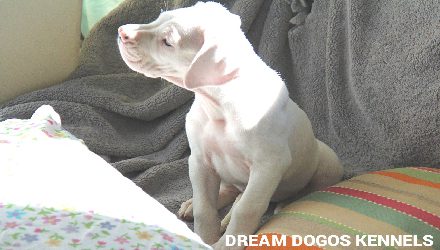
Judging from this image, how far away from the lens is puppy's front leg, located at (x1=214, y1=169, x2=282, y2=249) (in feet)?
3.72

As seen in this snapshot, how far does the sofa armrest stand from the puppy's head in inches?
26.7

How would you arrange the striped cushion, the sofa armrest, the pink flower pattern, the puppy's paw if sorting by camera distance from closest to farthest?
the pink flower pattern < the striped cushion < the puppy's paw < the sofa armrest

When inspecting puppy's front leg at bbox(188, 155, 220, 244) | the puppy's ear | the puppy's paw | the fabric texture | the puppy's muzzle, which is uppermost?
the puppy's muzzle

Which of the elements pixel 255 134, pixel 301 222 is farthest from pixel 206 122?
pixel 301 222

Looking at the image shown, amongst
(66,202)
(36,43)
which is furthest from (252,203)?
(36,43)

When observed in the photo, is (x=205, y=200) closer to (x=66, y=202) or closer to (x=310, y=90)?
(x=66, y=202)

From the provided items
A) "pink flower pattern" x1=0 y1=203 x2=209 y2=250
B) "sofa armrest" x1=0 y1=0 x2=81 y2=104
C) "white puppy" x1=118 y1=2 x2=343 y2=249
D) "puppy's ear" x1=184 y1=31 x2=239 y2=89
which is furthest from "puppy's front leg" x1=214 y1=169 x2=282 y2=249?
"sofa armrest" x1=0 y1=0 x2=81 y2=104

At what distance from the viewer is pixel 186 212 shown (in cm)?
136

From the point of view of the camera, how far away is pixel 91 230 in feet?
2.71

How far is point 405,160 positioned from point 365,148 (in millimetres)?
139

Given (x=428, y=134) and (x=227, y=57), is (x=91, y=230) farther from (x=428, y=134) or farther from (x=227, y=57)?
(x=428, y=134)

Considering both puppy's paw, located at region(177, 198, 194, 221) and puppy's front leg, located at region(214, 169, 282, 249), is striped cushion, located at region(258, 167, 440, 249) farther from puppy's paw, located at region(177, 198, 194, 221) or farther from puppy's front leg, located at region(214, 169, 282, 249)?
puppy's paw, located at region(177, 198, 194, 221)

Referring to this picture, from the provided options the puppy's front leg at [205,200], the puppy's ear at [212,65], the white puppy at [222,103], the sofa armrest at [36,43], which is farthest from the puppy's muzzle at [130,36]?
the sofa armrest at [36,43]

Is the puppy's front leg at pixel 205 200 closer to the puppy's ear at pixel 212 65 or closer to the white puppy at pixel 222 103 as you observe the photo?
the white puppy at pixel 222 103
